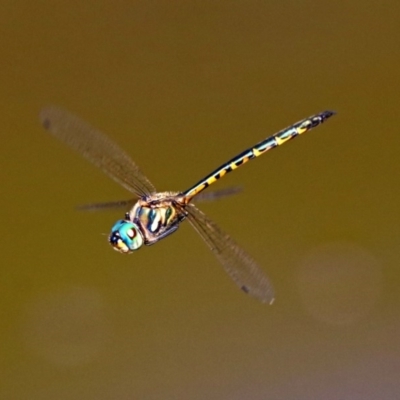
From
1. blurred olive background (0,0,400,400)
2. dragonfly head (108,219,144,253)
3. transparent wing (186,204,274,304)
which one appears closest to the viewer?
dragonfly head (108,219,144,253)

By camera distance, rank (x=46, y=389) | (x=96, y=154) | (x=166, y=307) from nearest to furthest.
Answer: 1. (x=96, y=154)
2. (x=46, y=389)
3. (x=166, y=307)

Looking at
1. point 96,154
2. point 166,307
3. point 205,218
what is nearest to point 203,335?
point 166,307

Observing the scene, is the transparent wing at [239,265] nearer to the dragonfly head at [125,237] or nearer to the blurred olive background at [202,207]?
the dragonfly head at [125,237]

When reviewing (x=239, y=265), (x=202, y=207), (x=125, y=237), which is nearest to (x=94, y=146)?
(x=125, y=237)

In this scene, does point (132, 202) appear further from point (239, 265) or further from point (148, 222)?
point (239, 265)

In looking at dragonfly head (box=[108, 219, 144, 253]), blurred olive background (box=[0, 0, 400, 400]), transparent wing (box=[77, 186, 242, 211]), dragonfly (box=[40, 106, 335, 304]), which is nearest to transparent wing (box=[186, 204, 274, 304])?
dragonfly (box=[40, 106, 335, 304])

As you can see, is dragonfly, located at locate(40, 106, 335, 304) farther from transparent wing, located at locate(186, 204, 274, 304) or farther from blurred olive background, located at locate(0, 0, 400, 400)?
blurred olive background, located at locate(0, 0, 400, 400)

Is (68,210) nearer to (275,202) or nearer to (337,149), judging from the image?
(275,202)
